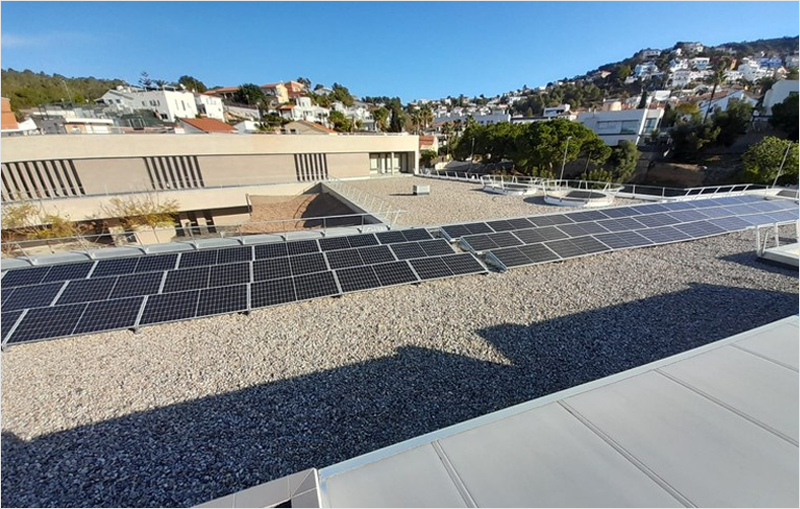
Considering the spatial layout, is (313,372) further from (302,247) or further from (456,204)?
(456,204)

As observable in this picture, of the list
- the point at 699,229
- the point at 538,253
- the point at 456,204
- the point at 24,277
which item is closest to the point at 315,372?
the point at 538,253

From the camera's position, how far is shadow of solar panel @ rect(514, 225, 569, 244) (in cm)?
1305

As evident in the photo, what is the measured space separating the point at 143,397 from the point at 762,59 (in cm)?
30130

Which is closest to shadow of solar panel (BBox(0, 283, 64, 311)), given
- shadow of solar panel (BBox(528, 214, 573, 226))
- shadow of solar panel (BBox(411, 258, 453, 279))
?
shadow of solar panel (BBox(411, 258, 453, 279))

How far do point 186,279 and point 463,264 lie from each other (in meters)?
8.99

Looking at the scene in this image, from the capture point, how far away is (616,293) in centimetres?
982

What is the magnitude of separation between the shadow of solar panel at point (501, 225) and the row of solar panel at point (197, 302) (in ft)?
12.2

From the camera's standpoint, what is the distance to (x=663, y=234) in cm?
1408

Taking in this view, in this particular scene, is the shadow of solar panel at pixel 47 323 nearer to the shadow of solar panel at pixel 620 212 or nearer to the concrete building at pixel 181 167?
the shadow of solar panel at pixel 620 212

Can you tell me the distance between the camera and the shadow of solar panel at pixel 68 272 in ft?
30.2

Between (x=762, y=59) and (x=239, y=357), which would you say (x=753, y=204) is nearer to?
(x=239, y=357)

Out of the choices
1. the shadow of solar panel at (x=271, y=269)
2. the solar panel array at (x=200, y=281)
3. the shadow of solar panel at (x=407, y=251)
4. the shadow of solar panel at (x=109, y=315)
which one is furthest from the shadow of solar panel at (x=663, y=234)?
the shadow of solar panel at (x=109, y=315)

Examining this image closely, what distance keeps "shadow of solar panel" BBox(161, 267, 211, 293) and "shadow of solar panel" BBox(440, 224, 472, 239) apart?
29.5ft

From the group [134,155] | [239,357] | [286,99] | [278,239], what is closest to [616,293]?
[239,357]
